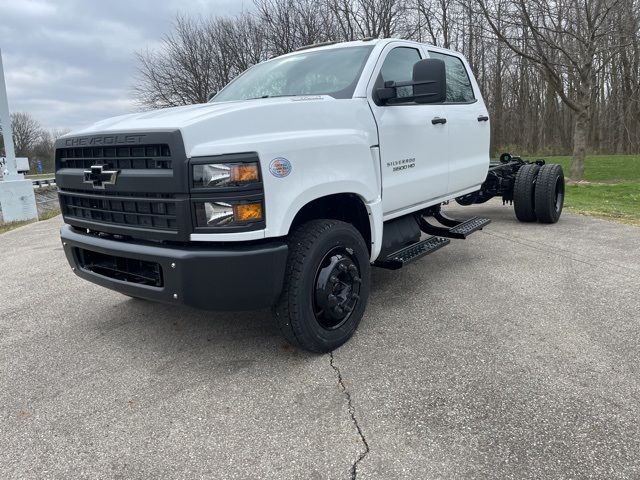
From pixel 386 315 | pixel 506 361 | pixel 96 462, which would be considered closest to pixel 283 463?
pixel 96 462

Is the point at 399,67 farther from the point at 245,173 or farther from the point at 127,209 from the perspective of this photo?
the point at 127,209

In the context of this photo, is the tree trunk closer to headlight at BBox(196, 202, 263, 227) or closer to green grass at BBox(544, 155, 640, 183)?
green grass at BBox(544, 155, 640, 183)

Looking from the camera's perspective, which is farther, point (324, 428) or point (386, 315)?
point (386, 315)

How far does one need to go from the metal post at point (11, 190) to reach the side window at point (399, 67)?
1073 centimetres

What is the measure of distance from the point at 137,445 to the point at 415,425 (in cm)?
135

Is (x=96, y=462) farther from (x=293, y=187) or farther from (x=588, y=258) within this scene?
(x=588, y=258)

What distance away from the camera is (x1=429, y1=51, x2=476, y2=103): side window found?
496 centimetres

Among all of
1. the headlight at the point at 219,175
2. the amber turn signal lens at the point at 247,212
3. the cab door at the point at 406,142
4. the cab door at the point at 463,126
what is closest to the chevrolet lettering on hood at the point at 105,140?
the headlight at the point at 219,175

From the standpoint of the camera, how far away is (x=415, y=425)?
244 cm

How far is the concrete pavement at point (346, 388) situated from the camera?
2.23 metres

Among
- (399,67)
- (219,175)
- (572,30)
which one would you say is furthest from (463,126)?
(572,30)

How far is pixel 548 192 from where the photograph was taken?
7.06 meters

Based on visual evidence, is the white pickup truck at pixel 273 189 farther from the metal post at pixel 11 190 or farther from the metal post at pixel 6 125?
the metal post at pixel 6 125

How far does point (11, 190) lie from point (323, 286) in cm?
1142
